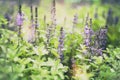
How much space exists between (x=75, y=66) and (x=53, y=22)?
0.64m

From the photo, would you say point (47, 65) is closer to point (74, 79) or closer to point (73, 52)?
point (74, 79)

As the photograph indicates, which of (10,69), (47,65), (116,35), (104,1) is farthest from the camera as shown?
(104,1)

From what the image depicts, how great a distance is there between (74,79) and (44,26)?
0.86 m

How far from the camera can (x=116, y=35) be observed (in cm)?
506

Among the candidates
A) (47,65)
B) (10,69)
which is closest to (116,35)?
(47,65)

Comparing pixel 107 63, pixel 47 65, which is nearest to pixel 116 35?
pixel 107 63

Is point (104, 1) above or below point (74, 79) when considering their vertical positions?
above

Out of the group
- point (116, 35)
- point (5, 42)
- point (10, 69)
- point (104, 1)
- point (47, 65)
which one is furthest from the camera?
point (104, 1)

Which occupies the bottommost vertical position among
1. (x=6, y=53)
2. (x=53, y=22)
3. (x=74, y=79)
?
(x=74, y=79)

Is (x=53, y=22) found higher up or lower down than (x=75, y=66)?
higher up

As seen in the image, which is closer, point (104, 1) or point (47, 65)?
point (47, 65)

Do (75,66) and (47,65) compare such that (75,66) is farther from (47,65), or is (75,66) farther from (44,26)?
(44,26)

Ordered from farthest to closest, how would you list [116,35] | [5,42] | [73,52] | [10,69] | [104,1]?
[104,1] → [116,35] → [73,52] → [5,42] → [10,69]

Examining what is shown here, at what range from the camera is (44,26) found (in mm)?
4281
